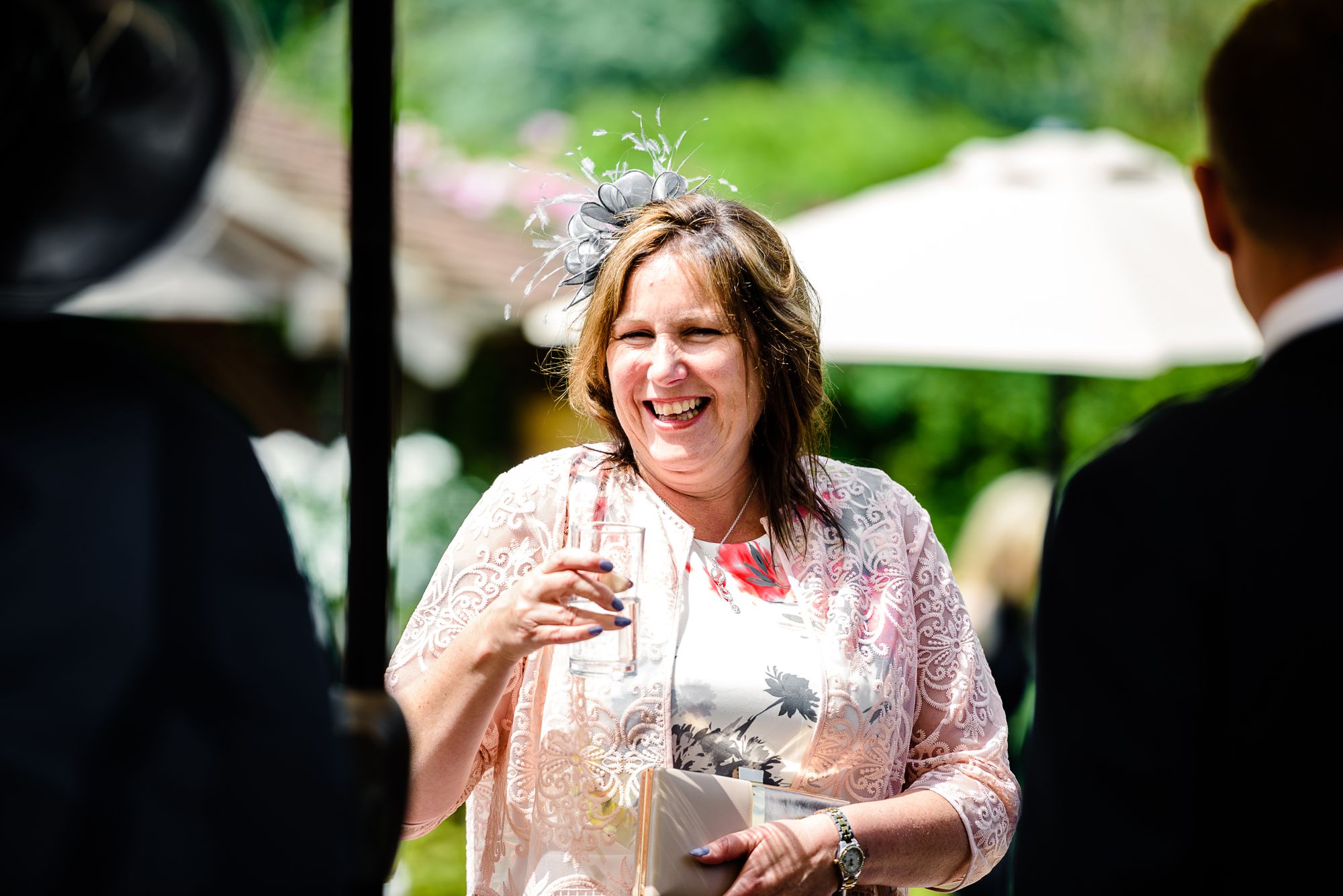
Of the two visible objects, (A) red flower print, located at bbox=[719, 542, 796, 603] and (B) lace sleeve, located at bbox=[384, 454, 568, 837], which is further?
(A) red flower print, located at bbox=[719, 542, 796, 603]

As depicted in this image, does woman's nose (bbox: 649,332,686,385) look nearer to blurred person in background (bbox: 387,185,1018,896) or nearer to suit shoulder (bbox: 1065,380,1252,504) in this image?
blurred person in background (bbox: 387,185,1018,896)

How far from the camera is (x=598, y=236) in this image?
2701 millimetres

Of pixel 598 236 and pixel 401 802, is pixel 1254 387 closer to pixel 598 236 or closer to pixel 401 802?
pixel 401 802

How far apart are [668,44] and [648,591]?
1519 cm

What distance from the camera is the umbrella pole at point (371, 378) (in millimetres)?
1470

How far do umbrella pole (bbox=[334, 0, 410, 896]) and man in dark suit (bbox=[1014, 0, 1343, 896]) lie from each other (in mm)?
756

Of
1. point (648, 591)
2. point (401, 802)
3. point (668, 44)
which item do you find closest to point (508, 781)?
point (648, 591)

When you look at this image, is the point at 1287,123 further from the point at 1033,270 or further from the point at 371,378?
the point at 1033,270

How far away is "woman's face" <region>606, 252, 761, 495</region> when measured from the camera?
2523 millimetres

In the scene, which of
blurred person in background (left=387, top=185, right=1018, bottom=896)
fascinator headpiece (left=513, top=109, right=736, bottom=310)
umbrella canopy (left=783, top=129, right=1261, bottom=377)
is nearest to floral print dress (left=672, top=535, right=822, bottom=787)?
blurred person in background (left=387, top=185, right=1018, bottom=896)

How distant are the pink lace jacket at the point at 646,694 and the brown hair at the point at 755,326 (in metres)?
Answer: 0.13

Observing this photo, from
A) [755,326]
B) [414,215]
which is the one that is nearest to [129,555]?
[755,326]

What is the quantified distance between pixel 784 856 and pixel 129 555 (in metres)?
1.32

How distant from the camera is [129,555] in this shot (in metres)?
1.21
